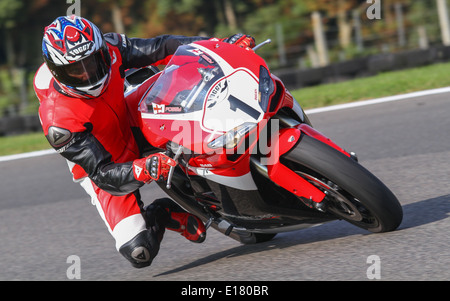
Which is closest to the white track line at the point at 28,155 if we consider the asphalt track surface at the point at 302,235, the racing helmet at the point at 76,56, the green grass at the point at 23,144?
the green grass at the point at 23,144

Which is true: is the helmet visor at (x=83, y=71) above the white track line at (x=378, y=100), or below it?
above

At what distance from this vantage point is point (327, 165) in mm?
3357

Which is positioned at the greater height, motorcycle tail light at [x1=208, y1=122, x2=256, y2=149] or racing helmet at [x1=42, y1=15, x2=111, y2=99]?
racing helmet at [x1=42, y1=15, x2=111, y2=99]

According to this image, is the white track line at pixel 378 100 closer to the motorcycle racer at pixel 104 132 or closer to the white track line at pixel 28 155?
the white track line at pixel 28 155

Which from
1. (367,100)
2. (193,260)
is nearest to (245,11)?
(367,100)

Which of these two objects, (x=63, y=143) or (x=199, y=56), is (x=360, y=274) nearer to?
(x=199, y=56)

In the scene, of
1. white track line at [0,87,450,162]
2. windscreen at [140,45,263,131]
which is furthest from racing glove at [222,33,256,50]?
white track line at [0,87,450,162]

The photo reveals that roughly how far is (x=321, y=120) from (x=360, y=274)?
460cm

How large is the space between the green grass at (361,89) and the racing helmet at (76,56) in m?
5.16

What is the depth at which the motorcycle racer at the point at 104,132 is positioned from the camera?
3717mm

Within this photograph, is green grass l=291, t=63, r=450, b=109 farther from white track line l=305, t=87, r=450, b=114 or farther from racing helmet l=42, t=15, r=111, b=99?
racing helmet l=42, t=15, r=111, b=99

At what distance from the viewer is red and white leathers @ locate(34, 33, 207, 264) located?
149 inches

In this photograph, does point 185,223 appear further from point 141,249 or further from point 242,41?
point 242,41

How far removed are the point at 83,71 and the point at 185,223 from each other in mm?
1114
